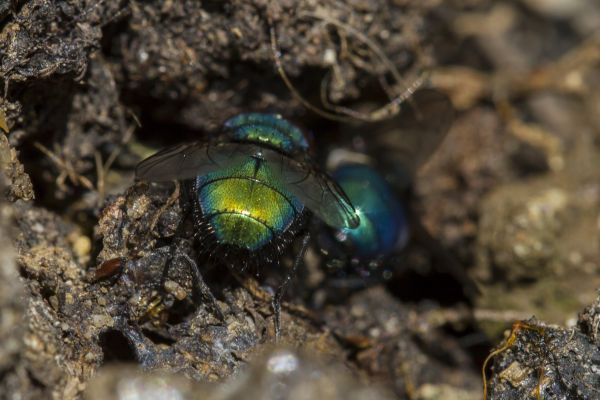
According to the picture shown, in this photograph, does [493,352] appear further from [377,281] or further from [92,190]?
[92,190]

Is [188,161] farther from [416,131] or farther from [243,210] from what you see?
[416,131]

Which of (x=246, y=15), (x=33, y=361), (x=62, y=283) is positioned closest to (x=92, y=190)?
(x=62, y=283)

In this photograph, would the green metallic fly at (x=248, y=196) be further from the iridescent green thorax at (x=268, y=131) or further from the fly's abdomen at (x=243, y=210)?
the iridescent green thorax at (x=268, y=131)

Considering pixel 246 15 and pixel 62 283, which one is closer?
pixel 62 283

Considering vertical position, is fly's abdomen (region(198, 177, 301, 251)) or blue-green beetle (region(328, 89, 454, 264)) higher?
fly's abdomen (region(198, 177, 301, 251))

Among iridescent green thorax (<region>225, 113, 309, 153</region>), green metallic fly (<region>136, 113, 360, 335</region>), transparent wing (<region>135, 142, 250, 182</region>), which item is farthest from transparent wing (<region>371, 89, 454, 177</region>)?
transparent wing (<region>135, 142, 250, 182</region>)

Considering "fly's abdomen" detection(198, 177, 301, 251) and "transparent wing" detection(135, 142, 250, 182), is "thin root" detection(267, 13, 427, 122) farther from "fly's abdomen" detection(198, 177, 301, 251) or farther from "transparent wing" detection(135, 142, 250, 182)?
"fly's abdomen" detection(198, 177, 301, 251)
